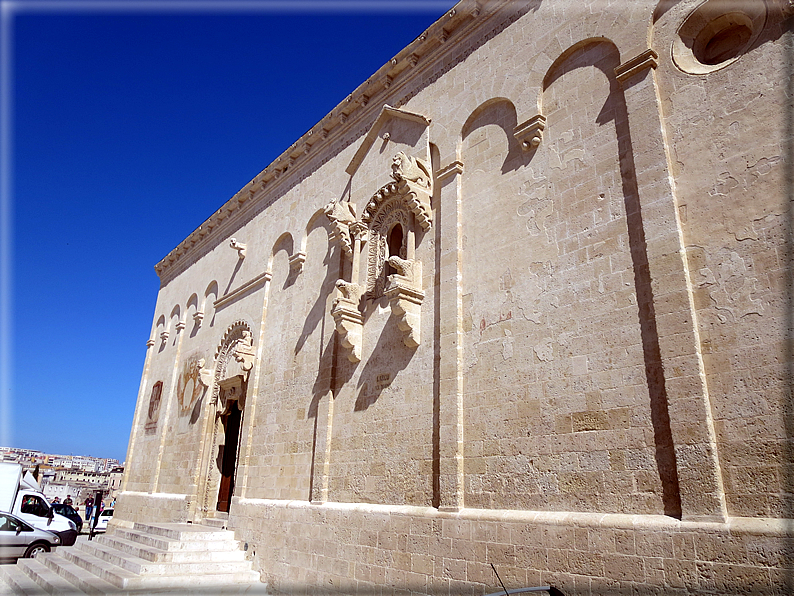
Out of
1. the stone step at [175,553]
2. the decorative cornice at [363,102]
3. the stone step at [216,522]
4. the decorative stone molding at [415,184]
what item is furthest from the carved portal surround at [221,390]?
the decorative stone molding at [415,184]

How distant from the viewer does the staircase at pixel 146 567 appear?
7.47m

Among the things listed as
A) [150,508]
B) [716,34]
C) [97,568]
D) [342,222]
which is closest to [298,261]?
[342,222]

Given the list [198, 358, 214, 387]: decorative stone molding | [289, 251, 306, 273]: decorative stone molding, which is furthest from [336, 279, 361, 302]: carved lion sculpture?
[198, 358, 214, 387]: decorative stone molding

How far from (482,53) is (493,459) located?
556cm

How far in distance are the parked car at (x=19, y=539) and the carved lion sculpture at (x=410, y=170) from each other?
10.2 meters

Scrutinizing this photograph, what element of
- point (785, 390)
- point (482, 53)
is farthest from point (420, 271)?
point (785, 390)

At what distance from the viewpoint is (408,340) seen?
7387mm

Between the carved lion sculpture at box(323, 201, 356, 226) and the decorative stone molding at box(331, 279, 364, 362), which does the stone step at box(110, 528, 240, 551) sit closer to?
the decorative stone molding at box(331, 279, 364, 362)

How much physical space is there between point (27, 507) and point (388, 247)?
1292 centimetres

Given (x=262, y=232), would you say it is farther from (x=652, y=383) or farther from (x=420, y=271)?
(x=652, y=383)

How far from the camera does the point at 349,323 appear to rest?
841 cm

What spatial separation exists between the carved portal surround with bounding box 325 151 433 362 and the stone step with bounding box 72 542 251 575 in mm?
3883

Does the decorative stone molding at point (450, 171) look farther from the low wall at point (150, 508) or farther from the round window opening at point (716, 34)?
the low wall at point (150, 508)

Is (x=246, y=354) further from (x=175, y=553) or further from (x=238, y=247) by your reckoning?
(x=175, y=553)
